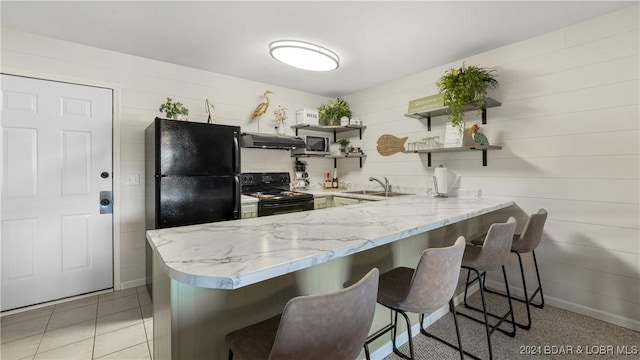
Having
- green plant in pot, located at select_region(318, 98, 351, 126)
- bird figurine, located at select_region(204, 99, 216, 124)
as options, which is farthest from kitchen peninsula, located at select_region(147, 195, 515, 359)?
green plant in pot, located at select_region(318, 98, 351, 126)

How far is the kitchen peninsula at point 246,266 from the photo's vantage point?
0.88m

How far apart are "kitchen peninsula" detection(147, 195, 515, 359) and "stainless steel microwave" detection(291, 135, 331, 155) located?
7.76 feet

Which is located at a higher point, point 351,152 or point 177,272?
point 351,152

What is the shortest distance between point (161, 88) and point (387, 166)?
2803 mm

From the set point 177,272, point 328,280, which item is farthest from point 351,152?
point 177,272

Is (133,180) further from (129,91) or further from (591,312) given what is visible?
(591,312)

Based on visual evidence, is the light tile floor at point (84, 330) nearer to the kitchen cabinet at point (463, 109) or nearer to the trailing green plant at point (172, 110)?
the trailing green plant at point (172, 110)

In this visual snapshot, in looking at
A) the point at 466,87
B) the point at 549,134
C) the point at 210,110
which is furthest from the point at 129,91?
the point at 549,134

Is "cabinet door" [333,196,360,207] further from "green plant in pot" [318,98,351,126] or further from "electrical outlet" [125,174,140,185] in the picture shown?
"electrical outlet" [125,174,140,185]

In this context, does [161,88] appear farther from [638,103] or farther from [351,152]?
[638,103]

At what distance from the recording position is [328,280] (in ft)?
4.81

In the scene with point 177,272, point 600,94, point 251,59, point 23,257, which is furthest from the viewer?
point 251,59

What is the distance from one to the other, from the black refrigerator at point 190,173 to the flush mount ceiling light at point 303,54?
0.89 meters

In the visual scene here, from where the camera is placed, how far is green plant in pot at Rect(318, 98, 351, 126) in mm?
4141
